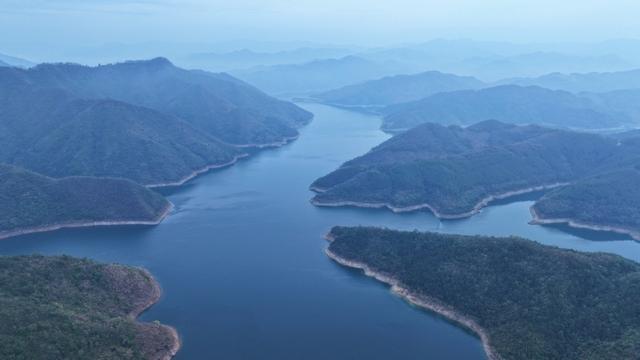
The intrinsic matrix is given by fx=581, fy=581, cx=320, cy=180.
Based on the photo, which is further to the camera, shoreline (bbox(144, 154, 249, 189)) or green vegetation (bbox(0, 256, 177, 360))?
shoreline (bbox(144, 154, 249, 189))

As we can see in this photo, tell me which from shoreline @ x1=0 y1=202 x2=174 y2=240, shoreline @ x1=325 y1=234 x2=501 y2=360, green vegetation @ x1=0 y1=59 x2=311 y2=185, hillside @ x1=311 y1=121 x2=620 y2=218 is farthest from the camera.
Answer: green vegetation @ x1=0 y1=59 x2=311 y2=185

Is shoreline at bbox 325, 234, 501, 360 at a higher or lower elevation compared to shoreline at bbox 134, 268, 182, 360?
lower

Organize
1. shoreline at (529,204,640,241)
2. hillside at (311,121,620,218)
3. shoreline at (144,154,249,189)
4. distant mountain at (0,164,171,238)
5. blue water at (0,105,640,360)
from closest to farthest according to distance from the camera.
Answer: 1. blue water at (0,105,640,360)
2. distant mountain at (0,164,171,238)
3. shoreline at (529,204,640,241)
4. hillside at (311,121,620,218)
5. shoreline at (144,154,249,189)

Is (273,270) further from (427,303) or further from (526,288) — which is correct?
(526,288)

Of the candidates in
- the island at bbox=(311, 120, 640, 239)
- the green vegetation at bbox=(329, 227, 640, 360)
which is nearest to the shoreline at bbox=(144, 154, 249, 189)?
the island at bbox=(311, 120, 640, 239)

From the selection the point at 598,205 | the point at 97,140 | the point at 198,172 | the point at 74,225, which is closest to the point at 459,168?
the point at 598,205

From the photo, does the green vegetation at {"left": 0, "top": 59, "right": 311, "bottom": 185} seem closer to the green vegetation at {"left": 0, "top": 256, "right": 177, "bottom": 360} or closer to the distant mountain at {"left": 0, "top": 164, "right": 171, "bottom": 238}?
the distant mountain at {"left": 0, "top": 164, "right": 171, "bottom": 238}

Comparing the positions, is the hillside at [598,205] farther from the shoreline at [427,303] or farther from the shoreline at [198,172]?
the shoreline at [198,172]

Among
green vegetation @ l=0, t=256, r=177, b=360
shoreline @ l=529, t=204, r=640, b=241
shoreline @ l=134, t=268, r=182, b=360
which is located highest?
green vegetation @ l=0, t=256, r=177, b=360
